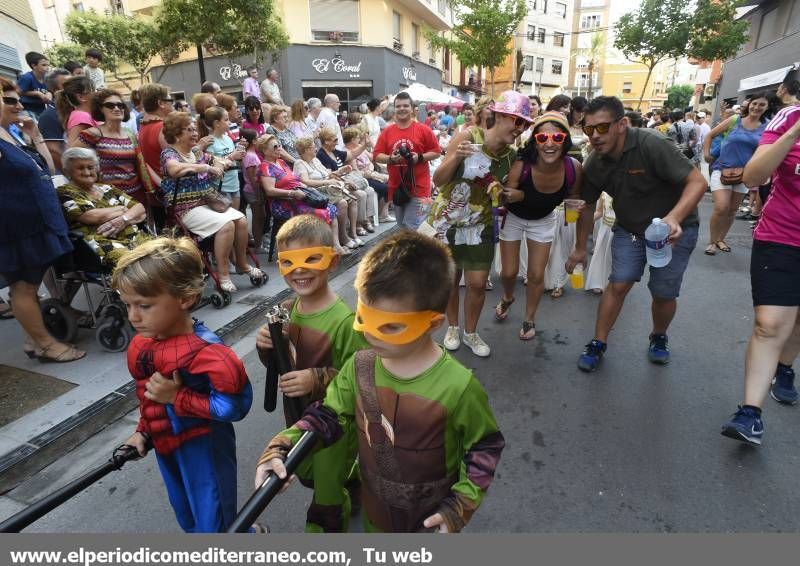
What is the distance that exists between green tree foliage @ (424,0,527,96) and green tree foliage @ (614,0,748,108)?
583cm

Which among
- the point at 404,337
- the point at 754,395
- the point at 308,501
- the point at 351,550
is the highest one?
the point at 404,337

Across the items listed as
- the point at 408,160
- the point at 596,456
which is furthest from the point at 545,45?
the point at 596,456

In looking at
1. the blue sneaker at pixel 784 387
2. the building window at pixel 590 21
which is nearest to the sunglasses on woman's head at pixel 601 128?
the blue sneaker at pixel 784 387

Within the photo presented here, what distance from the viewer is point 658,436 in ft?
9.29

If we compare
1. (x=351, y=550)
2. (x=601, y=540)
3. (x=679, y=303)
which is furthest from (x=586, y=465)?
(x=679, y=303)

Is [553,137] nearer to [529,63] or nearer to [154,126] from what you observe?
[154,126]

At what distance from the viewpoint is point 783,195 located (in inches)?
102

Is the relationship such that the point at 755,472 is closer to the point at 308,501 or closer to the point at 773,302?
the point at 773,302

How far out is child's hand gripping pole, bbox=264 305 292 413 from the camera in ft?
5.66

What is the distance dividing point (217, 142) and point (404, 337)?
524 cm

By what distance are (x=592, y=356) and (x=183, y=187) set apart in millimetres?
4211

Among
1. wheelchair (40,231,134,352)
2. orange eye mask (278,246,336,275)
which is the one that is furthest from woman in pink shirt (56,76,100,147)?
Result: orange eye mask (278,246,336,275)

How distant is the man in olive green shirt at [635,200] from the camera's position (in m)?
3.12

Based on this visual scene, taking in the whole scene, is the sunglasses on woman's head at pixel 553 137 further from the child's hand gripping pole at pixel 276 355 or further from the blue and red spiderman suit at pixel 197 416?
the blue and red spiderman suit at pixel 197 416
